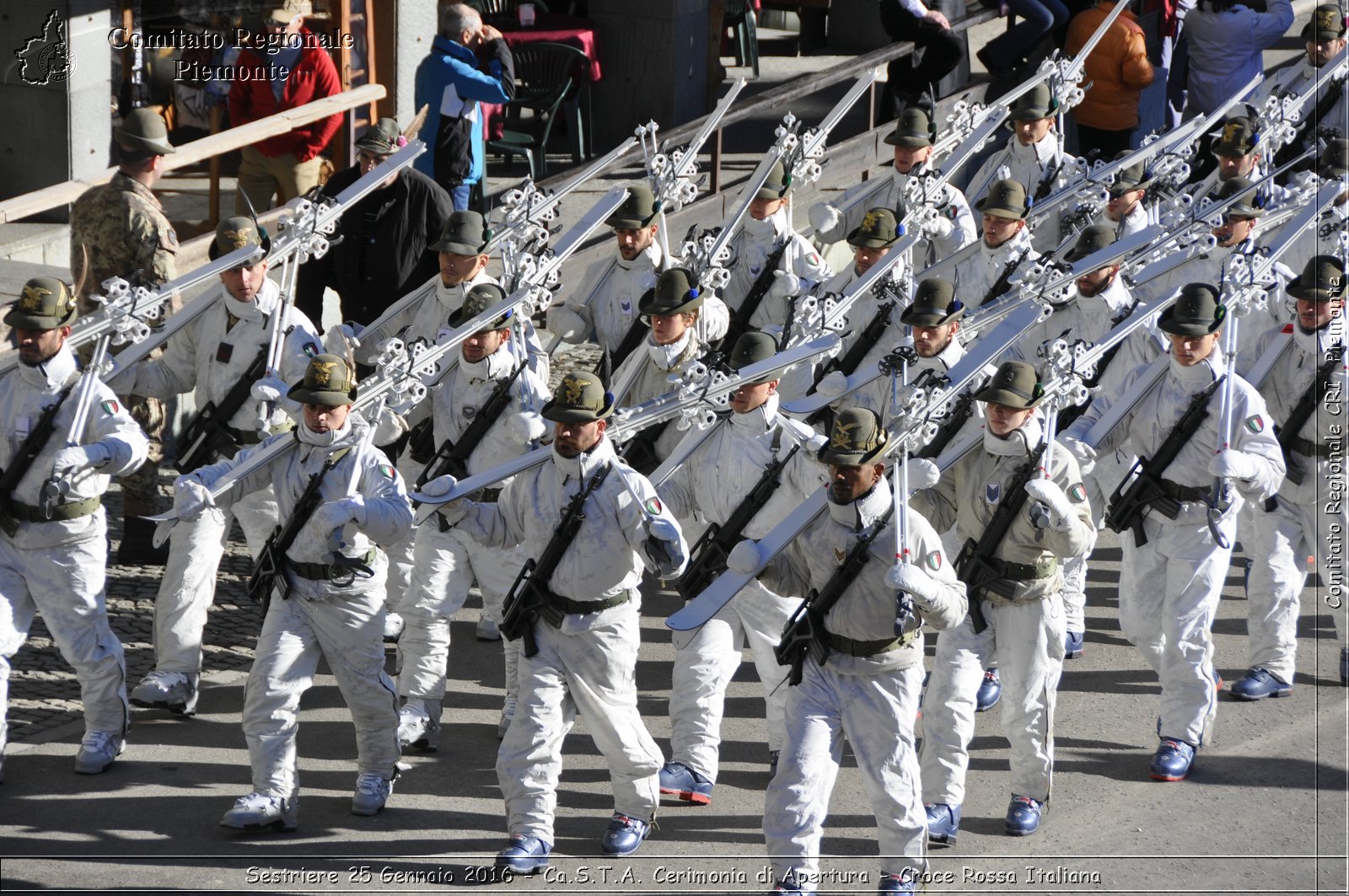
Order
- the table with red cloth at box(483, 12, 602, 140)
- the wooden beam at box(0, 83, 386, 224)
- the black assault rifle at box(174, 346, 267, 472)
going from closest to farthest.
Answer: the black assault rifle at box(174, 346, 267, 472) < the wooden beam at box(0, 83, 386, 224) < the table with red cloth at box(483, 12, 602, 140)

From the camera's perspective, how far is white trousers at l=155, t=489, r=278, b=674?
8758mm

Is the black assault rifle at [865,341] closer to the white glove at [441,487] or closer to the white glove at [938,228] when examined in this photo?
the white glove at [938,228]

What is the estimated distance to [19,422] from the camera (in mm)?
8156

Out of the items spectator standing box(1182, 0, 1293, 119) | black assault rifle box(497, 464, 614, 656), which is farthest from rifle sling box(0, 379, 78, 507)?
spectator standing box(1182, 0, 1293, 119)

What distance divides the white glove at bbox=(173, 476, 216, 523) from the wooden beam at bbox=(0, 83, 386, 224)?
11.1 ft

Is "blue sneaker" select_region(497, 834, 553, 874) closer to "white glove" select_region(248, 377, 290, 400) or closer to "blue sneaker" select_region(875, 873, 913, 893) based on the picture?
"blue sneaker" select_region(875, 873, 913, 893)

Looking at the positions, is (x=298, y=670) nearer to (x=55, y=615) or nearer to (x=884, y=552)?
(x=55, y=615)

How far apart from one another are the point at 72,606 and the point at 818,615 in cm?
340

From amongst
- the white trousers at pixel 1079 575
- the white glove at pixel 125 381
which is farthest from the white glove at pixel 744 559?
the white glove at pixel 125 381

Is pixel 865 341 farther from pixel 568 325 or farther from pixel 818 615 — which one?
pixel 818 615

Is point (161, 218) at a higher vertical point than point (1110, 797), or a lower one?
higher

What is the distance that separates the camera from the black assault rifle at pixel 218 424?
914cm

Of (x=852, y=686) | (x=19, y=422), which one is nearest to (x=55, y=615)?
(x=19, y=422)

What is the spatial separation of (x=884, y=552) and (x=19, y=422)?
3.91 m
